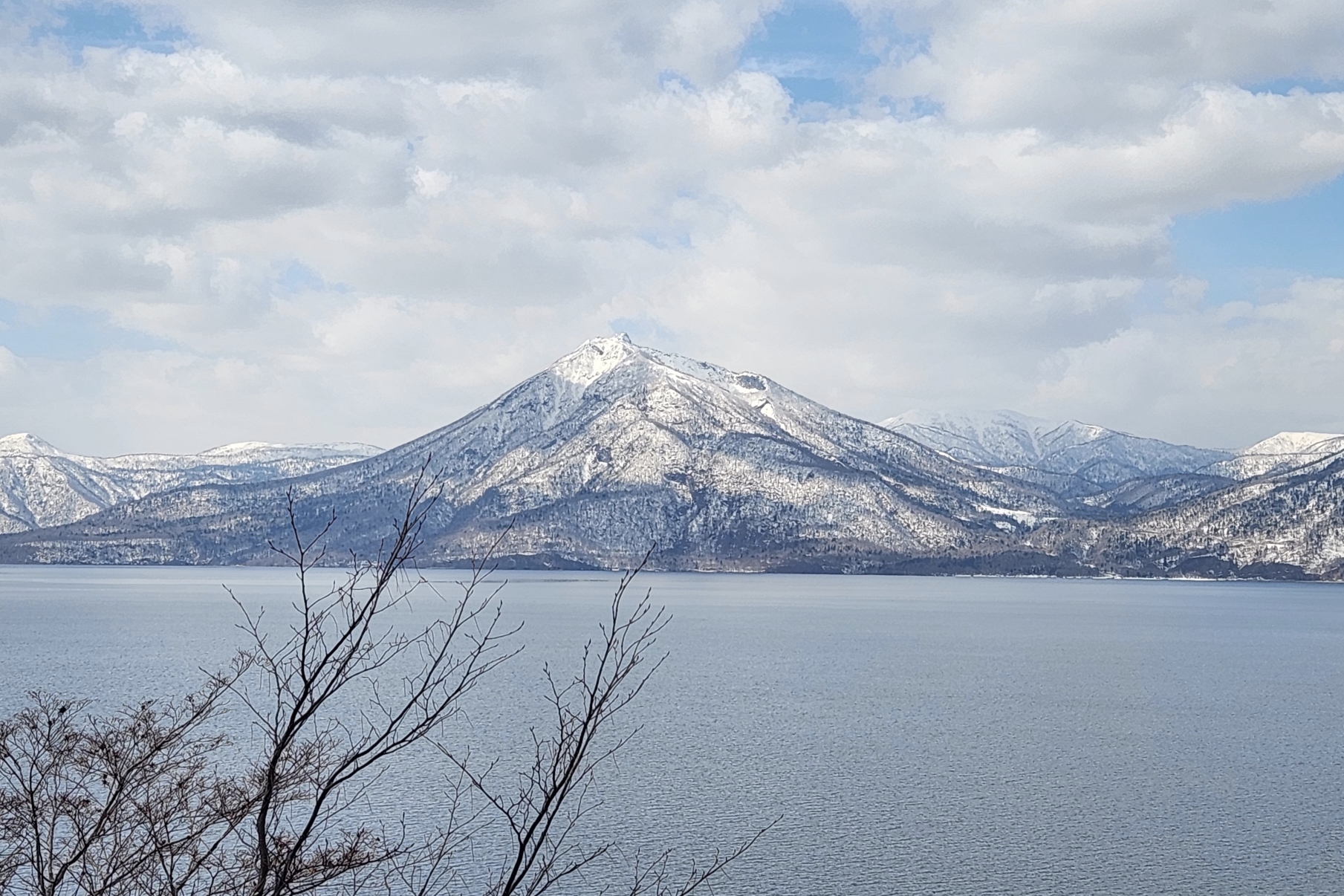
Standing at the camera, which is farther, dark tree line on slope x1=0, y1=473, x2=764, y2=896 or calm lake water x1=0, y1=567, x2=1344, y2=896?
calm lake water x1=0, y1=567, x2=1344, y2=896

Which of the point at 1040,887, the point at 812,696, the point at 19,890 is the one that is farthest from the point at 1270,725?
the point at 19,890

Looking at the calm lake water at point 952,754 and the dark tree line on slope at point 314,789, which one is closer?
the dark tree line on slope at point 314,789

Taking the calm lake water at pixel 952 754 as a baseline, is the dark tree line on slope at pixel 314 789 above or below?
above

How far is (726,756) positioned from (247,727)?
26.5 metres

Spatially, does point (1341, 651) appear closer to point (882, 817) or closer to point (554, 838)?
point (882, 817)

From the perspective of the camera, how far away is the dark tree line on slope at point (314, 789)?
30.1 feet

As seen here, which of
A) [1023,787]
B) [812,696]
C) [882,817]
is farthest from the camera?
[812,696]

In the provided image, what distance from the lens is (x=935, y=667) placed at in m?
109

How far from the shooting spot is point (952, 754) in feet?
208

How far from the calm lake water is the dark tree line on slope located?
3727 millimetres

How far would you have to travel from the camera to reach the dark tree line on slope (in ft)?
30.1

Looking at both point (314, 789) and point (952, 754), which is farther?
point (952, 754)

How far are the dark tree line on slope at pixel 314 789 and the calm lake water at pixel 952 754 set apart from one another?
3727 millimetres

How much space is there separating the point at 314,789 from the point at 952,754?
50775 mm
